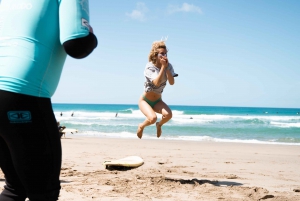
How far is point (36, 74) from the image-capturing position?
5.57 ft

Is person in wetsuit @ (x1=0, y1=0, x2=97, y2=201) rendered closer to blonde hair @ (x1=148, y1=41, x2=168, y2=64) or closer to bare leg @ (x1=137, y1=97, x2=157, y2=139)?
bare leg @ (x1=137, y1=97, x2=157, y2=139)

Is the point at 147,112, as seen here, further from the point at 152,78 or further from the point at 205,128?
the point at 205,128

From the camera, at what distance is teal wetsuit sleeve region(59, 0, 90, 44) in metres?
1.73

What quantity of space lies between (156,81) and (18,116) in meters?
5.14

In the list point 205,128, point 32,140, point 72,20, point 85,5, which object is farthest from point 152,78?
point 205,128

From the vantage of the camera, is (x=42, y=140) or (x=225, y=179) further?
(x=225, y=179)

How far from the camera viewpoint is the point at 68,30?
1730 mm

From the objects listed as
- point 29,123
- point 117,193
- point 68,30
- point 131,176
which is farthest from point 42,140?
point 131,176

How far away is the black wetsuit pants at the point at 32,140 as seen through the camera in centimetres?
166

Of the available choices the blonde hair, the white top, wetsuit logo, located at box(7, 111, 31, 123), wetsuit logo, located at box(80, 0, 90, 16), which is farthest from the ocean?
wetsuit logo, located at box(7, 111, 31, 123)

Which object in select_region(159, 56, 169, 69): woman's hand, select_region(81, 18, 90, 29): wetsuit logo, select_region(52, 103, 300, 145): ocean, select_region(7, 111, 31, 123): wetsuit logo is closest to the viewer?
select_region(7, 111, 31, 123): wetsuit logo

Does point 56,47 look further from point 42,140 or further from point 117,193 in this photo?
point 117,193

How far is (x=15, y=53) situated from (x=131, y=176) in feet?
17.0

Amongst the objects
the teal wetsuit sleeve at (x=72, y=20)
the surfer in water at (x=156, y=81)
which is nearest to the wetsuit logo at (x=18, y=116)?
the teal wetsuit sleeve at (x=72, y=20)
